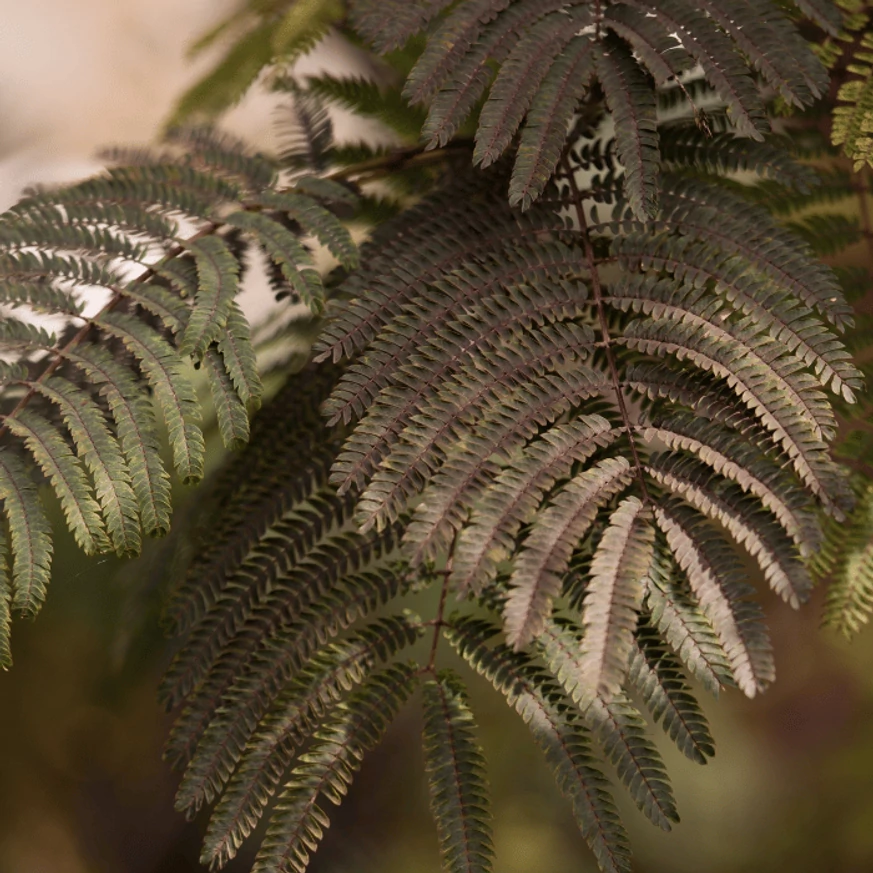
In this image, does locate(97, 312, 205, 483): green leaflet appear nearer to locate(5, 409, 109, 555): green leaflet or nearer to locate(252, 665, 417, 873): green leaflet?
locate(5, 409, 109, 555): green leaflet

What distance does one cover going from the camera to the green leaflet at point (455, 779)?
2.66 ft

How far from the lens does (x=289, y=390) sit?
1135 mm

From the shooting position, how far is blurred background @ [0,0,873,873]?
142cm

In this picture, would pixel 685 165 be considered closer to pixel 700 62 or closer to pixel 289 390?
pixel 700 62

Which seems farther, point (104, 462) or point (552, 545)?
point (104, 462)

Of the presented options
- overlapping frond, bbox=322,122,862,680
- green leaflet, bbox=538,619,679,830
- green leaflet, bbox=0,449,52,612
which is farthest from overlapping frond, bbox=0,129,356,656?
green leaflet, bbox=538,619,679,830

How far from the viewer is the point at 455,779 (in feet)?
2.75

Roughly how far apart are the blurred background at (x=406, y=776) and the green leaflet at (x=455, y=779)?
2.15 feet

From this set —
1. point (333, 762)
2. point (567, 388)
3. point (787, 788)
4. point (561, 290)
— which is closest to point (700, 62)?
point (561, 290)

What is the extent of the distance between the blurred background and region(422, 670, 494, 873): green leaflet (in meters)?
0.65

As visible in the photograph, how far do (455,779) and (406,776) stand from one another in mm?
744

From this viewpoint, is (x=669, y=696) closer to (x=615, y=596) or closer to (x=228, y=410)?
(x=615, y=596)

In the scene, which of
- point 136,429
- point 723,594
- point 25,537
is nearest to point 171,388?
point 136,429

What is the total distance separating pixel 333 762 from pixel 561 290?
0.60 meters
